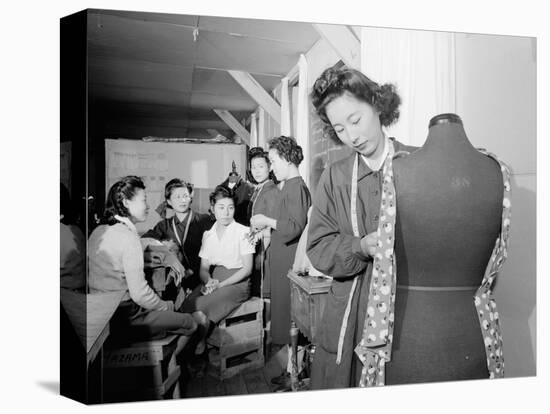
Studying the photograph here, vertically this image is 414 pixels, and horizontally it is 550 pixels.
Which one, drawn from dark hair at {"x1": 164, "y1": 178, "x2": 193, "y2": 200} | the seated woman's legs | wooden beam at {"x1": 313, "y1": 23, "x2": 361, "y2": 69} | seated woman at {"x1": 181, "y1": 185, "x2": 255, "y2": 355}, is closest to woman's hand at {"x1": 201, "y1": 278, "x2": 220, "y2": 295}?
seated woman at {"x1": 181, "y1": 185, "x2": 255, "y2": 355}

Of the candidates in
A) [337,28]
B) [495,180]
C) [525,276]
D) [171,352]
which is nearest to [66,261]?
[171,352]

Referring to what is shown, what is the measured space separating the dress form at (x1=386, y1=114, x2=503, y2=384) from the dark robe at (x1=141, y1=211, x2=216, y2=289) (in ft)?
2.97

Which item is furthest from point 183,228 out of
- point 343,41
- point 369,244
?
point 343,41

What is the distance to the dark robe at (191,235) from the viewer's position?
3.00m

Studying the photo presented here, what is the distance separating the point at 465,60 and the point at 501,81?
0.23 metres

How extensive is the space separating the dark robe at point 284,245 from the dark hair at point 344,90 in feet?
1.09

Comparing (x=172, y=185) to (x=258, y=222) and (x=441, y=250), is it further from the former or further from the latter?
(x=441, y=250)

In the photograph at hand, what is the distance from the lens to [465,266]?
Answer: 3.10 metres

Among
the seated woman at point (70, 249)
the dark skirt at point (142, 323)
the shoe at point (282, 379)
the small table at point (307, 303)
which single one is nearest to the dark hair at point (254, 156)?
the small table at point (307, 303)

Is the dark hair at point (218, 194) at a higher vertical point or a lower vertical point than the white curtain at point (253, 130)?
lower

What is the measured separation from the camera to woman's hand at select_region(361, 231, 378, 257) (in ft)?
10.1

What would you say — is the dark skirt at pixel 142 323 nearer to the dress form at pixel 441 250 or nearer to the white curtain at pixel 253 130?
the white curtain at pixel 253 130

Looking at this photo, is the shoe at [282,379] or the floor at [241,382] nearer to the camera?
the floor at [241,382]

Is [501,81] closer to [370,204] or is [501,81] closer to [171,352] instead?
[370,204]
